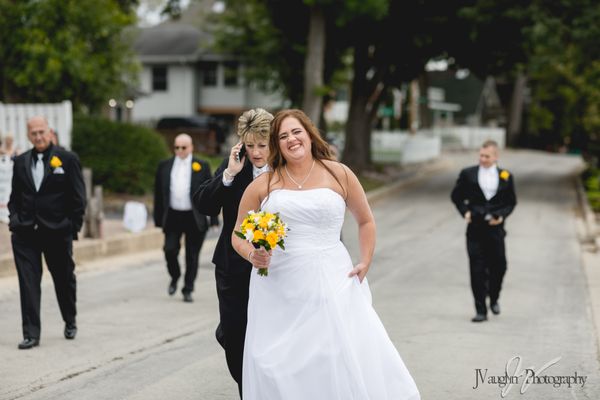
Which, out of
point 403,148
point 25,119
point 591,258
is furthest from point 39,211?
point 403,148

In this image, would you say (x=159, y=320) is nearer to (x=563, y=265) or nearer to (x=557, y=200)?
(x=563, y=265)

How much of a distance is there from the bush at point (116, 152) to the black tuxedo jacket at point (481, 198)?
11704 millimetres

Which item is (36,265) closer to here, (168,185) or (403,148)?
(168,185)

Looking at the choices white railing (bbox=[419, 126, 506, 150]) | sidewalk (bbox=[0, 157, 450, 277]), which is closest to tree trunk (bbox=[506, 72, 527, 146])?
white railing (bbox=[419, 126, 506, 150])

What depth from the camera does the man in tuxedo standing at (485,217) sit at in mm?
9680

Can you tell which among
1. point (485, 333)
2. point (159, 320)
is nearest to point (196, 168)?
point (159, 320)

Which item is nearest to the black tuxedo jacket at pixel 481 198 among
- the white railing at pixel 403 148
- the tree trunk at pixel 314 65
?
the tree trunk at pixel 314 65

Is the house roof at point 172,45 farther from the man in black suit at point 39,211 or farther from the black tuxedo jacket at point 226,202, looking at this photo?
the black tuxedo jacket at point 226,202

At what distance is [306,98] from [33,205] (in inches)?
745

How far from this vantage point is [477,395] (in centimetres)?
673

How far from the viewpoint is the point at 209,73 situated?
5431cm

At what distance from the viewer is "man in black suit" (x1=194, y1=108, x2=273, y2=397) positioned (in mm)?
5578

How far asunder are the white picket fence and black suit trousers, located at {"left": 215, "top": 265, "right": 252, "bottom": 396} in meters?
12.4

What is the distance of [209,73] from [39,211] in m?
46.9
